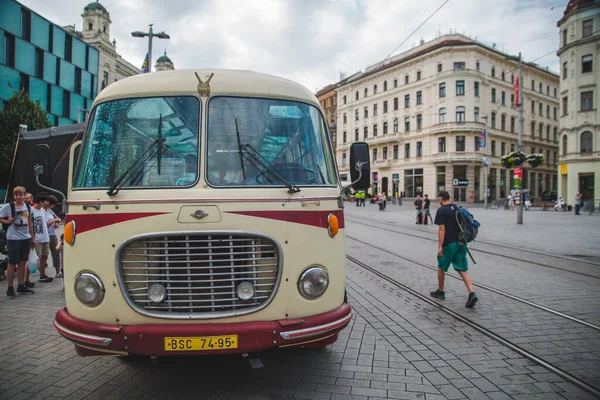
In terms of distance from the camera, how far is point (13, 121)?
94.6ft

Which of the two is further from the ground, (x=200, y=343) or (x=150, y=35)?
(x=150, y=35)

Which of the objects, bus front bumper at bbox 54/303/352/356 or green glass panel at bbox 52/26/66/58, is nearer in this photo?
bus front bumper at bbox 54/303/352/356

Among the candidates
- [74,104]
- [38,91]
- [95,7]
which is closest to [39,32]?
[38,91]

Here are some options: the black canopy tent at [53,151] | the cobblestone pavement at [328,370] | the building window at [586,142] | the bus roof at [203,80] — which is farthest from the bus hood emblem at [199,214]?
the building window at [586,142]

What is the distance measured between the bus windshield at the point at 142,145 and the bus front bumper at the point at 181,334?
1.15 metres

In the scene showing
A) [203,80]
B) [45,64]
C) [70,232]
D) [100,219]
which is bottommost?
[70,232]

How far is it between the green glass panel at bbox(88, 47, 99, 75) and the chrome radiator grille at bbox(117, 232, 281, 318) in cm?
4988

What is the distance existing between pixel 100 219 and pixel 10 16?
129 ft

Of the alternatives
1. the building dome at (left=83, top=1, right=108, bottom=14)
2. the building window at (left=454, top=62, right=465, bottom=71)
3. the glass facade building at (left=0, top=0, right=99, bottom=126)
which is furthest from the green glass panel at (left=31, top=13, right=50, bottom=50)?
the building window at (left=454, top=62, right=465, bottom=71)

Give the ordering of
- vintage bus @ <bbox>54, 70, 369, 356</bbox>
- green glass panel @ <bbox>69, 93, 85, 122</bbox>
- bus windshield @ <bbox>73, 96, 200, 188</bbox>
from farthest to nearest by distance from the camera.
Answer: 1. green glass panel @ <bbox>69, 93, 85, 122</bbox>
2. bus windshield @ <bbox>73, 96, 200, 188</bbox>
3. vintage bus @ <bbox>54, 70, 369, 356</bbox>

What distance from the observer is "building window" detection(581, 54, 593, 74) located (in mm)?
36031

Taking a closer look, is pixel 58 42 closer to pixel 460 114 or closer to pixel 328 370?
pixel 460 114

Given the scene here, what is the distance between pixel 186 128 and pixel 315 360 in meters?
2.63

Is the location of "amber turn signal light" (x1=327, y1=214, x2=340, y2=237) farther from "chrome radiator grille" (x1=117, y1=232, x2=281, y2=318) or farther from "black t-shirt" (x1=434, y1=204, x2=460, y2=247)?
"black t-shirt" (x1=434, y1=204, x2=460, y2=247)
